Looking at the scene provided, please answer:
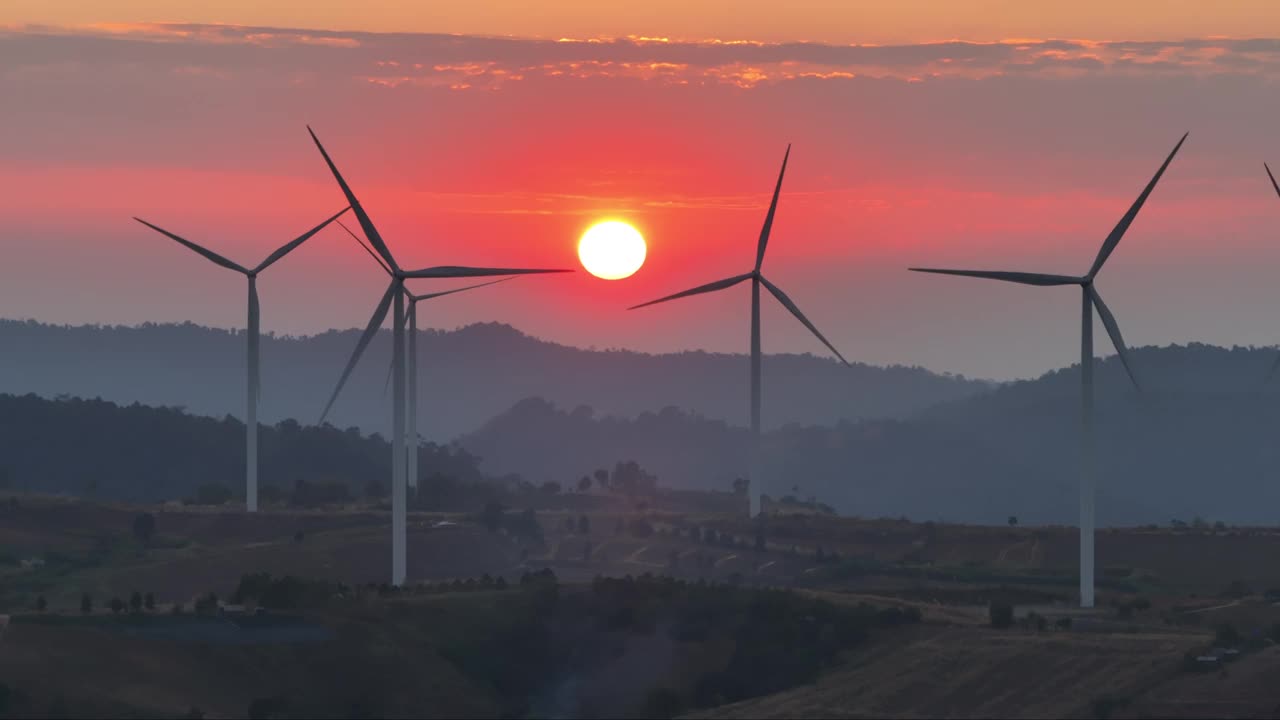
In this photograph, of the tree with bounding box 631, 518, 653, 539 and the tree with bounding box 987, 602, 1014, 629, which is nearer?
the tree with bounding box 987, 602, 1014, 629

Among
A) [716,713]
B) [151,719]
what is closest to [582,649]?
[716,713]

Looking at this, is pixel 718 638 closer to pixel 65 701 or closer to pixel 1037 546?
pixel 65 701

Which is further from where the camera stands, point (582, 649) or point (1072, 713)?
point (582, 649)

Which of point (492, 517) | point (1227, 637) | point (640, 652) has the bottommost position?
point (640, 652)

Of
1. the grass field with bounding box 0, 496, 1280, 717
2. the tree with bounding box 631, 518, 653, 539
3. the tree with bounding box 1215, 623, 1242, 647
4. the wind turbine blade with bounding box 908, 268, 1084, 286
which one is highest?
the wind turbine blade with bounding box 908, 268, 1084, 286

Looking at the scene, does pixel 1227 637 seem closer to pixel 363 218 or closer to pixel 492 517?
pixel 363 218

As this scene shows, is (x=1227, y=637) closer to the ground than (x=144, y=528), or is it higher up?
closer to the ground

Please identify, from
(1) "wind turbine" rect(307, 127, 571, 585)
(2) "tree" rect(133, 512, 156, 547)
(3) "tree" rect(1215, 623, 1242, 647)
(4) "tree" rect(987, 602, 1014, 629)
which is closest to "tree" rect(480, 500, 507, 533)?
(2) "tree" rect(133, 512, 156, 547)

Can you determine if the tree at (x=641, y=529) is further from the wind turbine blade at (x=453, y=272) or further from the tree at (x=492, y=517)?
the wind turbine blade at (x=453, y=272)

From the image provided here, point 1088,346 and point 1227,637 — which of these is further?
point 1088,346

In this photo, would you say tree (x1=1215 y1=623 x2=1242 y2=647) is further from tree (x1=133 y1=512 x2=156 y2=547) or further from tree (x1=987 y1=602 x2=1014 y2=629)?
tree (x1=133 y1=512 x2=156 y2=547)

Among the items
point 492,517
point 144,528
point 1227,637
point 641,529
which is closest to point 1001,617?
point 1227,637
